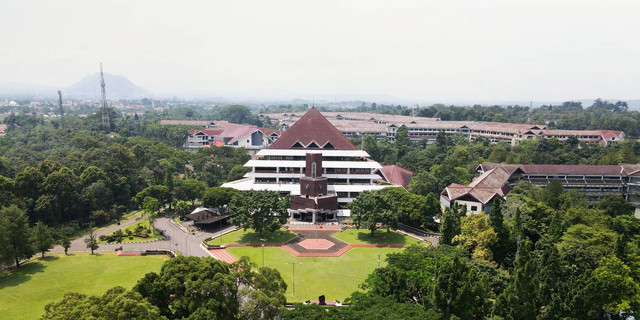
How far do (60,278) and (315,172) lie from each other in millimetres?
29641

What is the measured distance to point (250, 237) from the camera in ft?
147

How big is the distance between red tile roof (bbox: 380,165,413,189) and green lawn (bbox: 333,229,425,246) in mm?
16970

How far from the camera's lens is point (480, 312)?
80.6 feet

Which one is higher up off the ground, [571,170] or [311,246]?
[571,170]

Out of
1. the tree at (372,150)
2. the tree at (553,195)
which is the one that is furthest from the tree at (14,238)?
the tree at (372,150)

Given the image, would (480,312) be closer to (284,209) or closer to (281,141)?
(284,209)

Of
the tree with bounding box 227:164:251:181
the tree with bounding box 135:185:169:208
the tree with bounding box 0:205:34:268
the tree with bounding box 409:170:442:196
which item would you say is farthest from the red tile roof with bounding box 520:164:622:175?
the tree with bounding box 0:205:34:268

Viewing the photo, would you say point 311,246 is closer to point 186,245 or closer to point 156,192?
point 186,245

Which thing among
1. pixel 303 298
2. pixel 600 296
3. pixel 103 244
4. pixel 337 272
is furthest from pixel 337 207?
pixel 600 296

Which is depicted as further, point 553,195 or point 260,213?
point 553,195

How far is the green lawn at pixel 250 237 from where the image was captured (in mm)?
43750

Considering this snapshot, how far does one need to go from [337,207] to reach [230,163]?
30880 mm

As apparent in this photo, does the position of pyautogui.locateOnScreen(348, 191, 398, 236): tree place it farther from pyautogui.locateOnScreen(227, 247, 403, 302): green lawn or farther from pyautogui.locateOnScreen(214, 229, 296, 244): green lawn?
pyautogui.locateOnScreen(214, 229, 296, 244): green lawn

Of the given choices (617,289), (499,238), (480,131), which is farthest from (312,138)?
(480,131)
